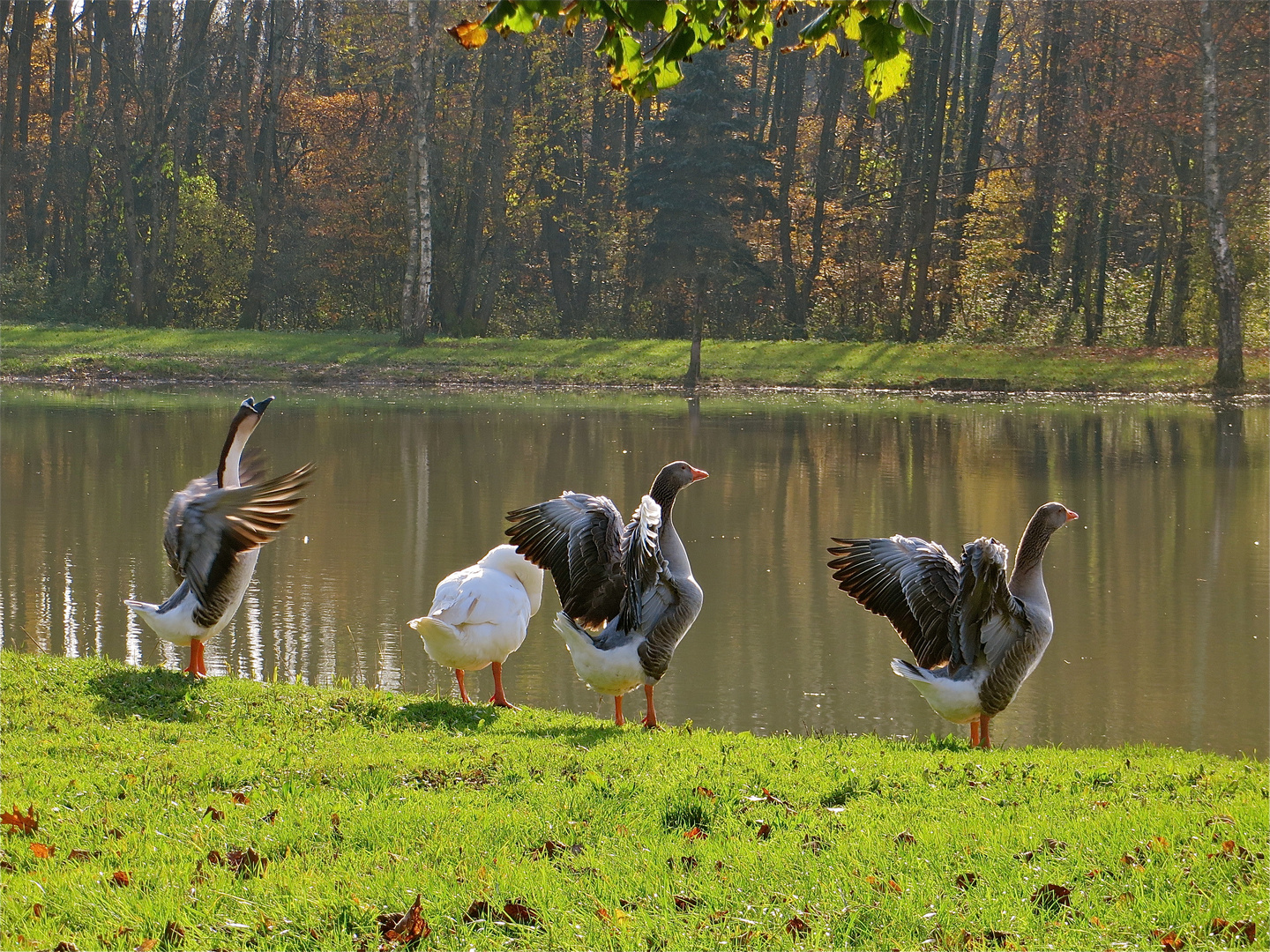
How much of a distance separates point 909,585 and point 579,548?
1918 mm

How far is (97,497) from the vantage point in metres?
15.8

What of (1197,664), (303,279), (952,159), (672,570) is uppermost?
(952,159)

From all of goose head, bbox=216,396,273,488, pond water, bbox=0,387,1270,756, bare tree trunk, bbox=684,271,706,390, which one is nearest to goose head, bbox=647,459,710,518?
pond water, bbox=0,387,1270,756

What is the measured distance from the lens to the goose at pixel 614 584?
298 inches

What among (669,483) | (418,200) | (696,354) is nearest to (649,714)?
(669,483)

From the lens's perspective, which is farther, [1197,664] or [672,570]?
[1197,664]

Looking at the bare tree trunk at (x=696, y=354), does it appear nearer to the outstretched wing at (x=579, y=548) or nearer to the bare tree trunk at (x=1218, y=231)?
the bare tree trunk at (x=1218, y=231)

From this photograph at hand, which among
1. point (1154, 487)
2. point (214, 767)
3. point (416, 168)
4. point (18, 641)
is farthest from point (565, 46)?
point (214, 767)

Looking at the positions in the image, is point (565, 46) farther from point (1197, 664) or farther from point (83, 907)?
point (83, 907)

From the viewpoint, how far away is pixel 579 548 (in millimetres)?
7828

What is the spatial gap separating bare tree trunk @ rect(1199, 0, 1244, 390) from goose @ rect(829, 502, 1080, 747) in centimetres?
2638

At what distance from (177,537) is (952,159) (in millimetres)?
44450

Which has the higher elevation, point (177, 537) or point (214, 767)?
point (177, 537)

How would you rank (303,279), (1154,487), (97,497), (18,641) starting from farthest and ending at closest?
(303,279) < (1154,487) < (97,497) < (18,641)
